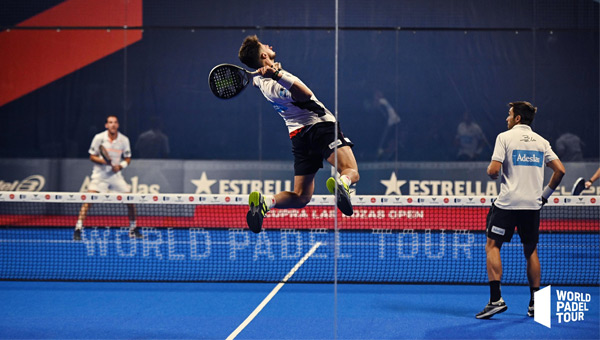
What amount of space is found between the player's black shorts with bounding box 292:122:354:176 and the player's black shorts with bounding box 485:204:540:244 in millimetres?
1388

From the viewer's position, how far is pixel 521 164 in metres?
4.79

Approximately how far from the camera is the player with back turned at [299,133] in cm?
409

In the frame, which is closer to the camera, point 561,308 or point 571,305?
point 561,308

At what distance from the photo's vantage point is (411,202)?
629cm

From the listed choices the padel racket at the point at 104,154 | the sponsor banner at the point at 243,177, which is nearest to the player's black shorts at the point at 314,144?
the padel racket at the point at 104,154

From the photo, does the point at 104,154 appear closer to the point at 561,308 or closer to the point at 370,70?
the point at 370,70

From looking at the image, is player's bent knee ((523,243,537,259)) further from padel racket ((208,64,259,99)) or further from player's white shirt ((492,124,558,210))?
padel racket ((208,64,259,99))

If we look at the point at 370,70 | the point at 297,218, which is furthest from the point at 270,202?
the point at 370,70

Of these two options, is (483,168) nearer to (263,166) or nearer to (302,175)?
(263,166)

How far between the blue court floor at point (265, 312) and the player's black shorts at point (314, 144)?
3.44ft

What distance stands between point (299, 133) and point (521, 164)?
1.70m

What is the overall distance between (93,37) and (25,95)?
160 centimetres

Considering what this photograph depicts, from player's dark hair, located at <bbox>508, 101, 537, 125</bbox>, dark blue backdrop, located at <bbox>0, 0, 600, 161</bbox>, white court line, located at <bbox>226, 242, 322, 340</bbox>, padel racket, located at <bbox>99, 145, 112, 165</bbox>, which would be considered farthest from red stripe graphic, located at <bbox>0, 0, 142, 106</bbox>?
player's dark hair, located at <bbox>508, 101, 537, 125</bbox>

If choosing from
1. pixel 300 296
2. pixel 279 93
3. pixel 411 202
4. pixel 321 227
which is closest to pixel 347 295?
pixel 300 296
